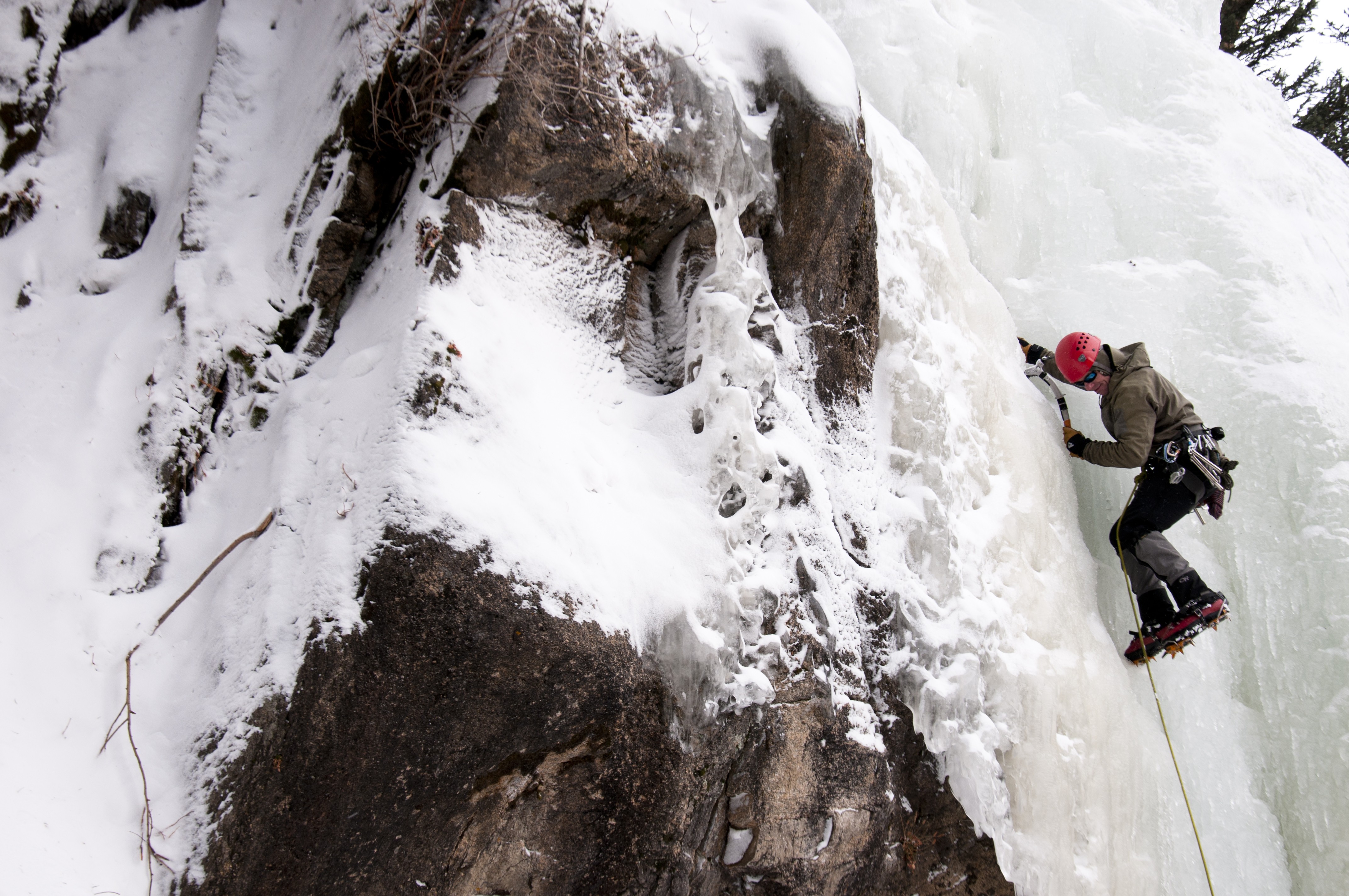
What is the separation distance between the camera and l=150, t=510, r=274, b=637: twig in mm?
2094

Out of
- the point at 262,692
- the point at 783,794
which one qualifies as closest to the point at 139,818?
the point at 262,692

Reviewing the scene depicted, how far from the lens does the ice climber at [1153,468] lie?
11.3 feet

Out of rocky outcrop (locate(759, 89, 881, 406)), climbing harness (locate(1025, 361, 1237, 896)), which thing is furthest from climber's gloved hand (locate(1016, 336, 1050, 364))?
rocky outcrop (locate(759, 89, 881, 406))

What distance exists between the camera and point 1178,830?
10.8 ft

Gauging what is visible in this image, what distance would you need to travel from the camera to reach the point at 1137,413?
3.53 metres

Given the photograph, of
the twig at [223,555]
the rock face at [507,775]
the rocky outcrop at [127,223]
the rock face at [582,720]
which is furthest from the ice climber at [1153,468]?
the rocky outcrop at [127,223]

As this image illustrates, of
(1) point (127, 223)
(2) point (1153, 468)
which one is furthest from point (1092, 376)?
(1) point (127, 223)

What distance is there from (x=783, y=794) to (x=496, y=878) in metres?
1.00

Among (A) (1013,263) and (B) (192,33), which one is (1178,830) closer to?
(A) (1013,263)

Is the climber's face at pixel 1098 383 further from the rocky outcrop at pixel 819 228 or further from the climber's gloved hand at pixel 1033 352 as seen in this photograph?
the rocky outcrop at pixel 819 228

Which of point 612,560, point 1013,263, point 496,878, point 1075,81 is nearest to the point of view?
point 496,878

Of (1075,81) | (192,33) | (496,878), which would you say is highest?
(1075,81)

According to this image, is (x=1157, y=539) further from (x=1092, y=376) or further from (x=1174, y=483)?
(x=1092, y=376)

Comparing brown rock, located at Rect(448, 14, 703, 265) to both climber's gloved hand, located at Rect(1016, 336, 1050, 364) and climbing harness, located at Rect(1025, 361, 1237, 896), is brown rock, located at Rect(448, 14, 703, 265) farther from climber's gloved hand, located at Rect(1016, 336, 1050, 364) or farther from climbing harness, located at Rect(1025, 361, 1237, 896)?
climbing harness, located at Rect(1025, 361, 1237, 896)
